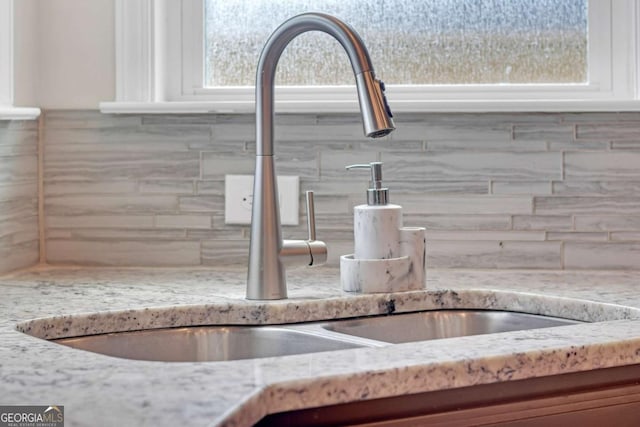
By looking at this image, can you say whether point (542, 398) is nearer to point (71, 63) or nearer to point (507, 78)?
point (507, 78)

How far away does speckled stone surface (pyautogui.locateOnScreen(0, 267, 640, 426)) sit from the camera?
2.61 feet

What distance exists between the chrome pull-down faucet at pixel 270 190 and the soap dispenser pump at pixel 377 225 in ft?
0.22

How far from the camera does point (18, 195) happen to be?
5.57ft

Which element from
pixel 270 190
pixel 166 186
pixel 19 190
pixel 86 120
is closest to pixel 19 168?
pixel 19 190

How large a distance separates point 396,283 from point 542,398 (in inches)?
17.7

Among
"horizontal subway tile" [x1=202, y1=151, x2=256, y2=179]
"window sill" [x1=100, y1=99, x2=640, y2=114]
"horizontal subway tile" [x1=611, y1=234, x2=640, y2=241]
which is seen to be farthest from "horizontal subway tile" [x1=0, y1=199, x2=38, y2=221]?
"horizontal subway tile" [x1=611, y1=234, x2=640, y2=241]

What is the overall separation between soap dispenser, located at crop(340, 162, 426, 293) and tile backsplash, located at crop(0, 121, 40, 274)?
64cm

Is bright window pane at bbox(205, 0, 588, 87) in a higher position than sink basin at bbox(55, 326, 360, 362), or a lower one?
higher

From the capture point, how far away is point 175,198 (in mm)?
1756

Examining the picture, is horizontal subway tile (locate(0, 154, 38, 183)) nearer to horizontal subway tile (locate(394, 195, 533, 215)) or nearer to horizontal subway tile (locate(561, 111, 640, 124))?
horizontal subway tile (locate(394, 195, 533, 215))

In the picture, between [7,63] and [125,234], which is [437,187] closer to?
[125,234]

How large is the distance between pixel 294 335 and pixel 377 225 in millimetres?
228

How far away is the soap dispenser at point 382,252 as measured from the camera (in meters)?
1.41

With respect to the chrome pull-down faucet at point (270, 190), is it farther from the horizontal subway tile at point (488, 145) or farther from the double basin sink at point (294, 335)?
the horizontal subway tile at point (488, 145)
